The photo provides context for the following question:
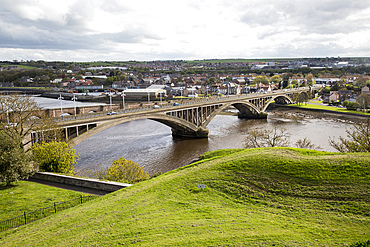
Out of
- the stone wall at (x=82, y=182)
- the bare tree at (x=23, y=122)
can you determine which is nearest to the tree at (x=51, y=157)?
the stone wall at (x=82, y=182)

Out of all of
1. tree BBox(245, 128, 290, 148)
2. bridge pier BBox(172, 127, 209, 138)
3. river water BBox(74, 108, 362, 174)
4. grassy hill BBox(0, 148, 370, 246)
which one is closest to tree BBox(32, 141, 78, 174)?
river water BBox(74, 108, 362, 174)

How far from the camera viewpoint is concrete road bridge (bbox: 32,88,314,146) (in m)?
38.8

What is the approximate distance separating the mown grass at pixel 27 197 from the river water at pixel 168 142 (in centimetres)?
1302

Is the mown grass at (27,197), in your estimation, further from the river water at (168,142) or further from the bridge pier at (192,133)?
the bridge pier at (192,133)

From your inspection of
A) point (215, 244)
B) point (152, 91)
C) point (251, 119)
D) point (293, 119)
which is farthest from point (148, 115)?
point (152, 91)

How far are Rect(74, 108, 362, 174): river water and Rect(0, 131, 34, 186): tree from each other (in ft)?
41.9

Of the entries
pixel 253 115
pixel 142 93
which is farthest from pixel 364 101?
pixel 142 93

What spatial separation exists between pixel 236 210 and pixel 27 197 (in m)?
16.3

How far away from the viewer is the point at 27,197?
71.7 feet

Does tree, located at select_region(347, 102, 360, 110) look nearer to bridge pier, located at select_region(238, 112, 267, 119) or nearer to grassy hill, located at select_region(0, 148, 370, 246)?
bridge pier, located at select_region(238, 112, 267, 119)

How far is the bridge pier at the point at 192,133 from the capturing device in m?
61.7

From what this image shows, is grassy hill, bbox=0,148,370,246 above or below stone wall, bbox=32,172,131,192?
above

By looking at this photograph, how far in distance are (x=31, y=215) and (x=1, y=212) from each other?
7.48 feet

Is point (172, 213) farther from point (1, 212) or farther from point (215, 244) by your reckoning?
point (1, 212)
